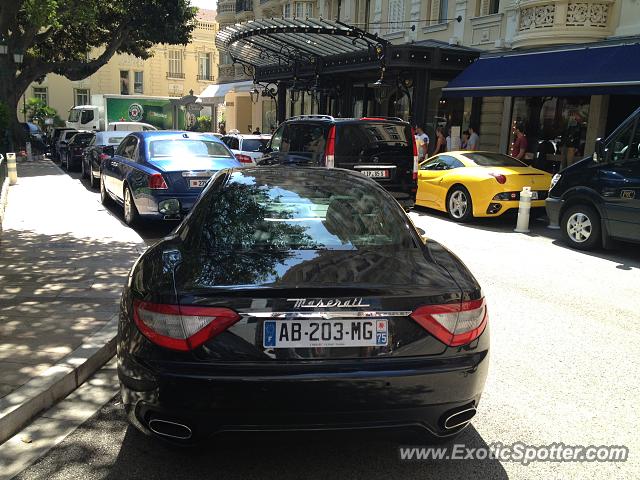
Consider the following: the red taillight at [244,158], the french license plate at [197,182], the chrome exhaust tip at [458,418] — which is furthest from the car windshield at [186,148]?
the chrome exhaust tip at [458,418]

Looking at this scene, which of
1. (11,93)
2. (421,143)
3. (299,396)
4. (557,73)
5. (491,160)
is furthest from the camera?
(11,93)

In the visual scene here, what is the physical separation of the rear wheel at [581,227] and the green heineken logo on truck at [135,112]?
27.0 meters

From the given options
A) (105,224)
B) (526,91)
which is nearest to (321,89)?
(526,91)

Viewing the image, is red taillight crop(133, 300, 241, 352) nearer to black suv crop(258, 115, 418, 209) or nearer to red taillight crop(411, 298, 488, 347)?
red taillight crop(411, 298, 488, 347)

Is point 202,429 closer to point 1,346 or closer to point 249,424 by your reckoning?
point 249,424

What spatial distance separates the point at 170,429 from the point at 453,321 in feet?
4.68

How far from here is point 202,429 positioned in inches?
107

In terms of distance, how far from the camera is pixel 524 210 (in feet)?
37.1

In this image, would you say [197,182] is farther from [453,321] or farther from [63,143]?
[63,143]

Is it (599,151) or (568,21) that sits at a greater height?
(568,21)

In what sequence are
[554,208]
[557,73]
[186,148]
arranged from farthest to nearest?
[557,73] → [186,148] → [554,208]

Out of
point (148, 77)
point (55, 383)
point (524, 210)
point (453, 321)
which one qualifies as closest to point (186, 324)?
point (453, 321)

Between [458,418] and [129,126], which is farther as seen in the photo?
[129,126]

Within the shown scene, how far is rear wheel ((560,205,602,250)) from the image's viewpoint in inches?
376
